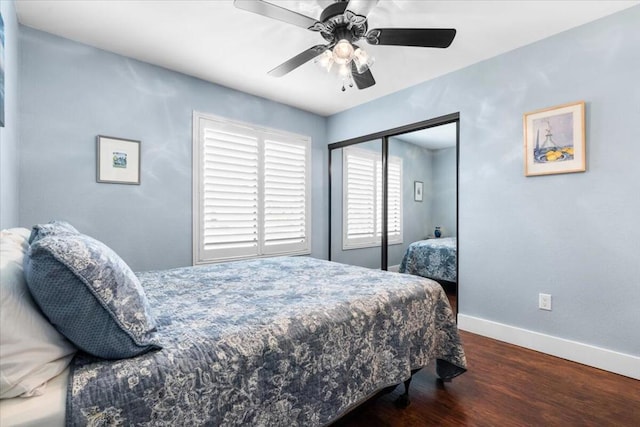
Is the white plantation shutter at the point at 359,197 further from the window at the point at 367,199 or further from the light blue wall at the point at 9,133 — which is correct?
the light blue wall at the point at 9,133

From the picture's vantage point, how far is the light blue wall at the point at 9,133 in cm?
177

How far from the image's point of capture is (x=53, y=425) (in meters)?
0.78

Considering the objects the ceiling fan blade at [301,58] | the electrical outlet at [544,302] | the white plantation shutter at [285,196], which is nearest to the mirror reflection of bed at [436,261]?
the electrical outlet at [544,302]

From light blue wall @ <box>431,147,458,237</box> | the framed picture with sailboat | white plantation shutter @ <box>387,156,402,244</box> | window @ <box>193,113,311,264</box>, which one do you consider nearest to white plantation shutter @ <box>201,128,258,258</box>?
window @ <box>193,113,311,264</box>

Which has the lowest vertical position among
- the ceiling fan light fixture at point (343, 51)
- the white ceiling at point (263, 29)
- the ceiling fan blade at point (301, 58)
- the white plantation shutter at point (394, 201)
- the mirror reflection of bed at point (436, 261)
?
the mirror reflection of bed at point (436, 261)

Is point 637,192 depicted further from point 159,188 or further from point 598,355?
point 159,188

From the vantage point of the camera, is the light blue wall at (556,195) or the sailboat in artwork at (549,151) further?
the sailboat in artwork at (549,151)

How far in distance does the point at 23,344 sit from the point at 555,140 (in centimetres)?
331

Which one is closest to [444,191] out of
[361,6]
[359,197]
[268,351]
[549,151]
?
[549,151]

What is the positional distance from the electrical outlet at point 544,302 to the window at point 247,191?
271 cm

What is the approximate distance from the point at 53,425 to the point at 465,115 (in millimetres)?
3461

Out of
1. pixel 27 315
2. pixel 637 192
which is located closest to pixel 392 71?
pixel 637 192

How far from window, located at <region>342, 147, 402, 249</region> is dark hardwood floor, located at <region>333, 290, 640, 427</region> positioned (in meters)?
1.87

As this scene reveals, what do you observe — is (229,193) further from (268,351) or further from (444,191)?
(268,351)
